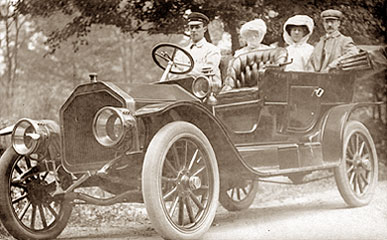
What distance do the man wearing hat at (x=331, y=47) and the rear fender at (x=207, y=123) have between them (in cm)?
89

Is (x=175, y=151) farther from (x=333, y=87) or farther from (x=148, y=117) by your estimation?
(x=333, y=87)

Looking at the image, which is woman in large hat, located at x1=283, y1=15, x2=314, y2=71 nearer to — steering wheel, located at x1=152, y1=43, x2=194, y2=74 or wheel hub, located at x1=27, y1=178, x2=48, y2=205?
steering wheel, located at x1=152, y1=43, x2=194, y2=74

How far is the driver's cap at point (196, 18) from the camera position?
9.67ft

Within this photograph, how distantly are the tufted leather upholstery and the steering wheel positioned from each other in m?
0.42

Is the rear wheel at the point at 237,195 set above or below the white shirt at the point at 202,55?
below

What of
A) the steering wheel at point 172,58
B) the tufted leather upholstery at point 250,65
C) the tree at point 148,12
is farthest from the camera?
the tufted leather upholstery at point 250,65

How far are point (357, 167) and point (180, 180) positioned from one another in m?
1.48

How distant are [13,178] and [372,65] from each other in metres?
2.17

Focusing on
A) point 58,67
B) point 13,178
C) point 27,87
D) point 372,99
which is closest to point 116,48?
point 58,67

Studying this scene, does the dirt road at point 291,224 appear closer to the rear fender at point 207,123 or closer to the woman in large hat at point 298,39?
the rear fender at point 207,123

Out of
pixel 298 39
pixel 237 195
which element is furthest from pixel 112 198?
pixel 298 39

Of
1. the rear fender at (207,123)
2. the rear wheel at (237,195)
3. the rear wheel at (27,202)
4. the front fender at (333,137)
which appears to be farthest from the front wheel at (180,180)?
the front fender at (333,137)

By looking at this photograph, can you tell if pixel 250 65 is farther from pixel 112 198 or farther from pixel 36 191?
pixel 36 191

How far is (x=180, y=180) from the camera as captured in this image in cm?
276
